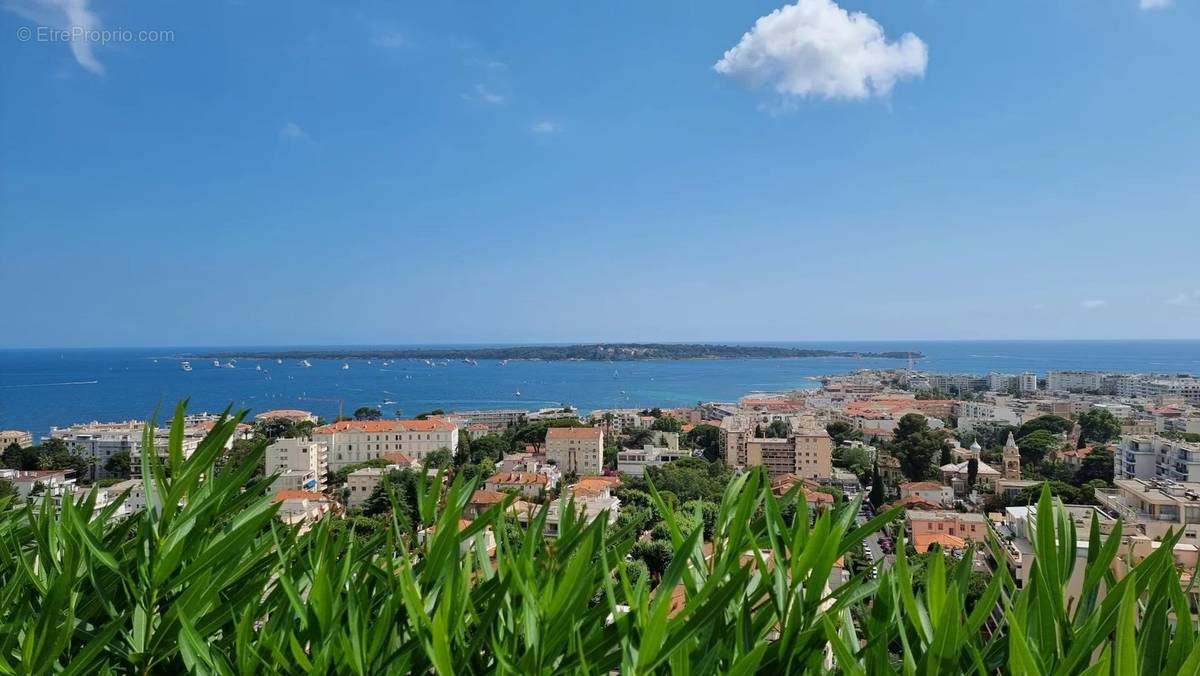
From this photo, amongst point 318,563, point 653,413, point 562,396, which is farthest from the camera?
point 562,396

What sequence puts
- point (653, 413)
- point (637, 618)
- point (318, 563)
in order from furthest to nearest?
point (653, 413) → point (318, 563) → point (637, 618)

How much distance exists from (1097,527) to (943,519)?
29.3 ft

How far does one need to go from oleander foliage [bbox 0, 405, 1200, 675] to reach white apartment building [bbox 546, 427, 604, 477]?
46.6ft

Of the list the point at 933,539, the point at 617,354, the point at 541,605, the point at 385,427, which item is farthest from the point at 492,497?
the point at 617,354

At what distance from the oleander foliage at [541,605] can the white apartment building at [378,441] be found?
52.2 feet

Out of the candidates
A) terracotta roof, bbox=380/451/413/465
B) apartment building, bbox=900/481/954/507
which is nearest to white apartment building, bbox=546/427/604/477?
terracotta roof, bbox=380/451/413/465

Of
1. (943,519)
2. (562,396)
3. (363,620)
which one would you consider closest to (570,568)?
(363,620)

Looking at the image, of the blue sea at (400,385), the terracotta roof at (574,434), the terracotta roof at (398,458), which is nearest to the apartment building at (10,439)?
the blue sea at (400,385)

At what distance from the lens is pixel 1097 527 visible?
18.2 inches

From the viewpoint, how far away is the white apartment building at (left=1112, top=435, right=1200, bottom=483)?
425 inches

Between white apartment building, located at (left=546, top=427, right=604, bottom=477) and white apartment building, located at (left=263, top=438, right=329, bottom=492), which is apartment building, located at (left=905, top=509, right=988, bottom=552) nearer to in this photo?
white apartment building, located at (left=546, top=427, right=604, bottom=477)

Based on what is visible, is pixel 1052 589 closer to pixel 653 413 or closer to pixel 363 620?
pixel 363 620

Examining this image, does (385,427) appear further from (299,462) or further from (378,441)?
(299,462)

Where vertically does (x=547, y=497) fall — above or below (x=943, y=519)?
above
